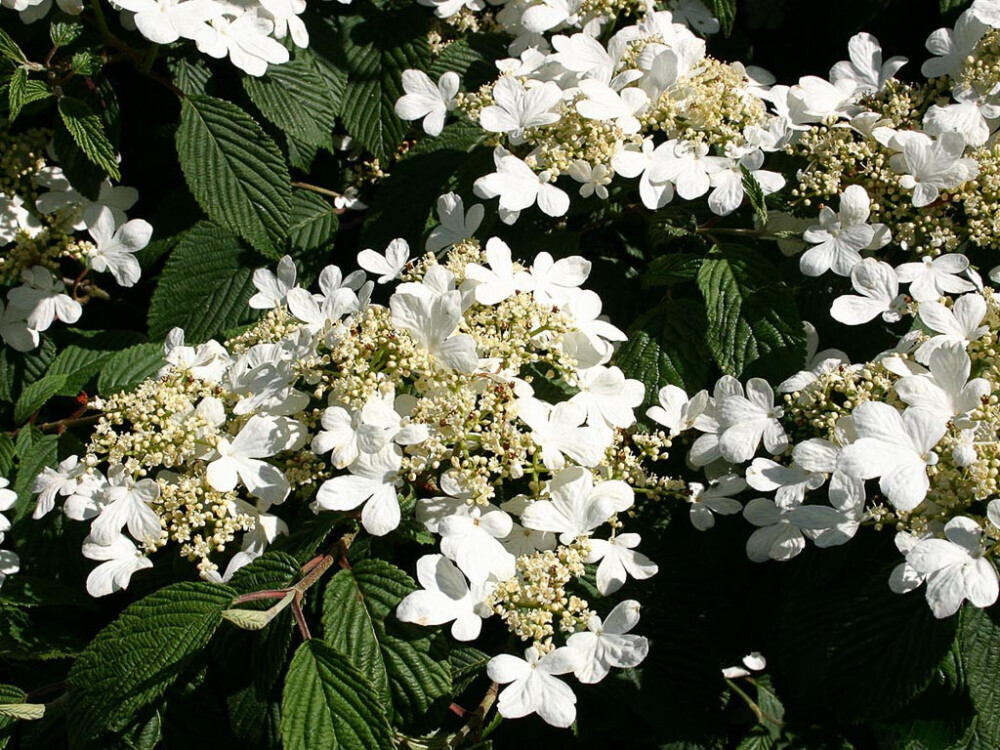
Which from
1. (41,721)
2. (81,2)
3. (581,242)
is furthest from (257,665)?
(81,2)

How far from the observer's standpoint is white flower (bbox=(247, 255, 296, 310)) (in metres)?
1.59

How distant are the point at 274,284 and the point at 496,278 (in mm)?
509

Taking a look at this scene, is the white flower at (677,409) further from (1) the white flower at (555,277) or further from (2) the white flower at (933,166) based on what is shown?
(2) the white flower at (933,166)

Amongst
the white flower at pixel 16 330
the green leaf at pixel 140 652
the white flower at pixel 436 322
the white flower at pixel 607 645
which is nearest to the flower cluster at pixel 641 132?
the white flower at pixel 436 322

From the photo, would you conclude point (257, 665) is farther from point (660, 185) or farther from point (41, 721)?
point (660, 185)

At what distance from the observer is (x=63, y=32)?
63.4 inches

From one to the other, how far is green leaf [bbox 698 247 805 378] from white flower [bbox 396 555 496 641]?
1.87 ft

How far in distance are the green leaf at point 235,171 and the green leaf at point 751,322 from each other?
0.83 metres

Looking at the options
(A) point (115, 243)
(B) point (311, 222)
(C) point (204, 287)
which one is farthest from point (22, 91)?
(B) point (311, 222)

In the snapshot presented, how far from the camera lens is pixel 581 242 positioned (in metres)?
1.92

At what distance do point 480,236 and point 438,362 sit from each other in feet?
1.81

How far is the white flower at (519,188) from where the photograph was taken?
1462mm

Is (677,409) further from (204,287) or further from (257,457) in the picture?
(204,287)

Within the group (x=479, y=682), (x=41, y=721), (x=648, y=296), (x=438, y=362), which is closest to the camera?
(x=438, y=362)
